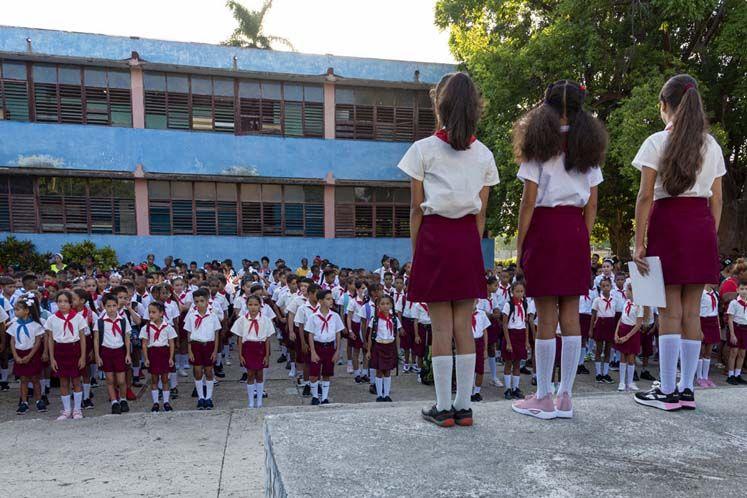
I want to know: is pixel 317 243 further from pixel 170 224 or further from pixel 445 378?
pixel 445 378

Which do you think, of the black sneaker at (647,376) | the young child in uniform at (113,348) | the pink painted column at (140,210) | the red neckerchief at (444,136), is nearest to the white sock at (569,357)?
the red neckerchief at (444,136)

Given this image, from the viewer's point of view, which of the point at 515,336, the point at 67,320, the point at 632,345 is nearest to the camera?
the point at 67,320

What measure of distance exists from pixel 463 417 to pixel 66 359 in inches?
220

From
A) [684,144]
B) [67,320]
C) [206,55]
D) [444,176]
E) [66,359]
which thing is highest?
[206,55]

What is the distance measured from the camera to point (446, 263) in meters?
2.41

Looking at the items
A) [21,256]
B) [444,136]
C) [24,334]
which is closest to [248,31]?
[21,256]

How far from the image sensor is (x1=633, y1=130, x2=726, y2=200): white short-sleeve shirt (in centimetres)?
265

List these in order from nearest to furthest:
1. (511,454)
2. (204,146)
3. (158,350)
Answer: (511,454)
(158,350)
(204,146)

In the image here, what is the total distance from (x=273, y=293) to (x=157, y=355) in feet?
13.0

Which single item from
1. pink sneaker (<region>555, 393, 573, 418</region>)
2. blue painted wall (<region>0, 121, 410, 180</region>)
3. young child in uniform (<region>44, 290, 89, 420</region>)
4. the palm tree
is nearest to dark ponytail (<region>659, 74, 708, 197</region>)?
A: pink sneaker (<region>555, 393, 573, 418</region>)

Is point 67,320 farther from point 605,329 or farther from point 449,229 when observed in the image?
point 605,329

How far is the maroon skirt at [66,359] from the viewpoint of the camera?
6250 millimetres

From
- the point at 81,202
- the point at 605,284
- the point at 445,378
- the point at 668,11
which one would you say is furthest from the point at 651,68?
the point at 81,202

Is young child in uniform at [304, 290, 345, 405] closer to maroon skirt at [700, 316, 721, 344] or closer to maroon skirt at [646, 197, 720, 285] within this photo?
maroon skirt at [646, 197, 720, 285]
